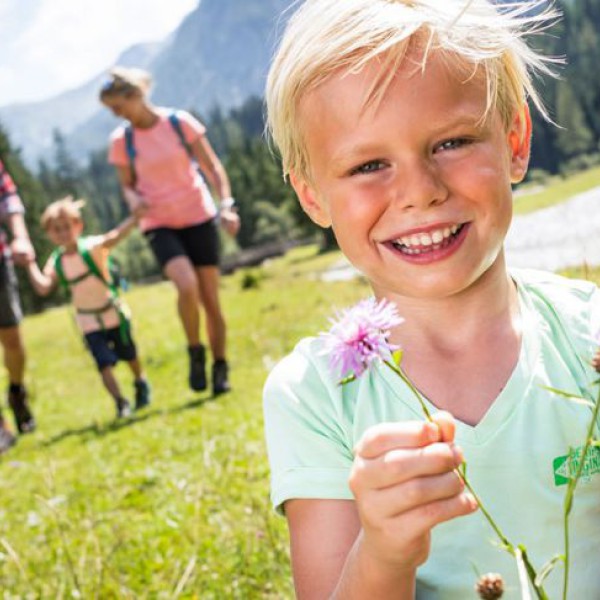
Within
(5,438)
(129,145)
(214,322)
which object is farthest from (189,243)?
(5,438)

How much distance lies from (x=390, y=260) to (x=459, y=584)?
2.23 feet

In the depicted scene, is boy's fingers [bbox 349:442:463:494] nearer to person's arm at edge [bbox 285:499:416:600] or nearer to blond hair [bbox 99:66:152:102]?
person's arm at edge [bbox 285:499:416:600]

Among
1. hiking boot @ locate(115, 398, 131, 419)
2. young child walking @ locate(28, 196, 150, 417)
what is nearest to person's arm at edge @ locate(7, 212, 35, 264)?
young child walking @ locate(28, 196, 150, 417)

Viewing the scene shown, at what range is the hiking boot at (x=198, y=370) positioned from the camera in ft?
24.7

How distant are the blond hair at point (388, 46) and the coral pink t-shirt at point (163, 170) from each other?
17.2 feet

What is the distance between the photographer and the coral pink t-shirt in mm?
7164

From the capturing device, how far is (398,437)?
3.53ft

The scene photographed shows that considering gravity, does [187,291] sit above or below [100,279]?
below

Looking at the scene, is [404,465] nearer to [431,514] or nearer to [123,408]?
[431,514]

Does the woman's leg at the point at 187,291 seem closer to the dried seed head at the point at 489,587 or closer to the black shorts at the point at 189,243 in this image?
the black shorts at the point at 189,243

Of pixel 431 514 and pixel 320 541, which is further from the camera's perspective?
pixel 320 541

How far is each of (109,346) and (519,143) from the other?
6974mm

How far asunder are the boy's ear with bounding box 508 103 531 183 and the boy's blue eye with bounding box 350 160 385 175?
42 cm

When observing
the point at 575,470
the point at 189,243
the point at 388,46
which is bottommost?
the point at 575,470
